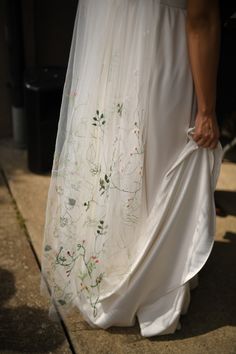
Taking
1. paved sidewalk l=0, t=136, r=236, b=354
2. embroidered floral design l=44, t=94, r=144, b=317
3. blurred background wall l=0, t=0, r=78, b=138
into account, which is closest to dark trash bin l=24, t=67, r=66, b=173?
blurred background wall l=0, t=0, r=78, b=138

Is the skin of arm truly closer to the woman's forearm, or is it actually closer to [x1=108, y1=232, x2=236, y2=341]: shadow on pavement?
the woman's forearm

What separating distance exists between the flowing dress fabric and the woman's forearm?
2.8 inches

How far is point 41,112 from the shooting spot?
11.7 feet

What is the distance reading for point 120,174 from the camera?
1975mm

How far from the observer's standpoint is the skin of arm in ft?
5.52

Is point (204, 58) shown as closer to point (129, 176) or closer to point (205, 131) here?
point (205, 131)

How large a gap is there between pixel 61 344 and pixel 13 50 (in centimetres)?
273

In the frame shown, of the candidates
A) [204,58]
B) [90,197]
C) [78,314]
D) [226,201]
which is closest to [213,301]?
[78,314]

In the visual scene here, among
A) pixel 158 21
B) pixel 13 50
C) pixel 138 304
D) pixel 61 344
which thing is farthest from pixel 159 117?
pixel 13 50

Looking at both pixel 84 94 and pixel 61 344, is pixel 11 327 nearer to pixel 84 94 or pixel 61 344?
pixel 61 344

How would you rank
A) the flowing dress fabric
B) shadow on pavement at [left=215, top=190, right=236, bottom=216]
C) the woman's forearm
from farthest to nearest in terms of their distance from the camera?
shadow on pavement at [left=215, top=190, right=236, bottom=216]
the flowing dress fabric
the woman's forearm

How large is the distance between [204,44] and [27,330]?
1.56m

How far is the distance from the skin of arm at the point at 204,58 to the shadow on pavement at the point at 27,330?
116cm

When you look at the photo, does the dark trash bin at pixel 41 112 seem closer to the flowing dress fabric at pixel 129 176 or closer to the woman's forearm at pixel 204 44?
the flowing dress fabric at pixel 129 176
